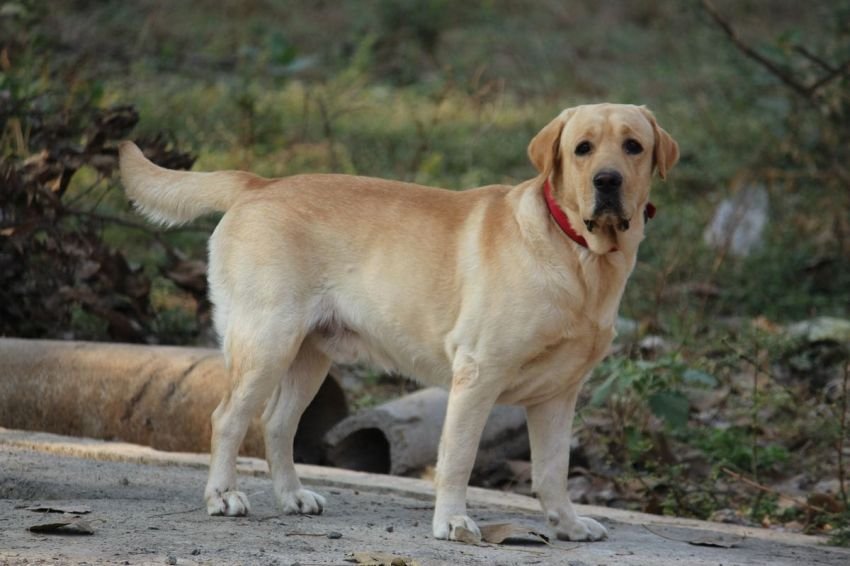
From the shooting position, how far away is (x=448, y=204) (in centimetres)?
496

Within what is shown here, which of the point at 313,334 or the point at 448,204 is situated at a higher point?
the point at 448,204

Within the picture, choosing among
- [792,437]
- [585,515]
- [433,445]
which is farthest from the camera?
[792,437]

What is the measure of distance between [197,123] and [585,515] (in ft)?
21.5

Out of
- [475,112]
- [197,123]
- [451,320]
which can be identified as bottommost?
[451,320]

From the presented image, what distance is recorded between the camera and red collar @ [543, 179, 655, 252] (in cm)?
464

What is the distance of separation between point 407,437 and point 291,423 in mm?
1269

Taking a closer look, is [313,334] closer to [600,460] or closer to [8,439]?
[8,439]

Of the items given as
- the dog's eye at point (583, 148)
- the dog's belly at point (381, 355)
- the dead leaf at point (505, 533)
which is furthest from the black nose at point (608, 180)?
the dead leaf at point (505, 533)

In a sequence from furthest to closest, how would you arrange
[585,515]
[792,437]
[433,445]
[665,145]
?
[792,437]
[433,445]
[585,515]
[665,145]

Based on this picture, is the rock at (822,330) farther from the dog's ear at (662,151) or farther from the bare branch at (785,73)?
the dog's ear at (662,151)

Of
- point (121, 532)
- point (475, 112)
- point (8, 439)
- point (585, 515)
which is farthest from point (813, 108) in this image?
point (121, 532)

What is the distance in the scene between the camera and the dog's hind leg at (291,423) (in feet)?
16.4

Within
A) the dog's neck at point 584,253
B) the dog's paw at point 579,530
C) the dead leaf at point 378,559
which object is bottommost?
the dead leaf at point 378,559

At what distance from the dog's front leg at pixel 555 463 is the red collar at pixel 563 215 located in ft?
2.03
